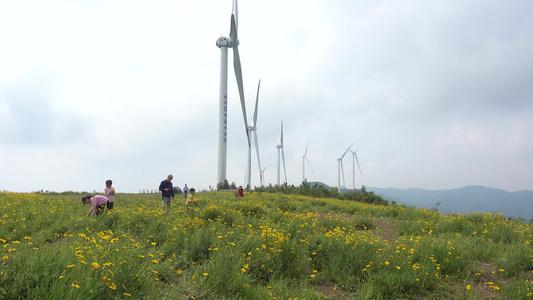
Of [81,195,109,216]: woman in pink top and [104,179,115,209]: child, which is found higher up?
[104,179,115,209]: child

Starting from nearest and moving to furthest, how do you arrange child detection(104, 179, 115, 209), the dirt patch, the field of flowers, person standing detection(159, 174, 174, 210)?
the field of flowers < the dirt patch < child detection(104, 179, 115, 209) < person standing detection(159, 174, 174, 210)

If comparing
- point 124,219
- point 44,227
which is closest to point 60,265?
point 124,219

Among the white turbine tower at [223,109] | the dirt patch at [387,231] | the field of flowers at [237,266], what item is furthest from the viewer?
the white turbine tower at [223,109]

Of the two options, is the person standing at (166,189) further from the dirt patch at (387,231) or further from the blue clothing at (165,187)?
the dirt patch at (387,231)

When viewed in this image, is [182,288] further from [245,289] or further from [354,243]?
[354,243]

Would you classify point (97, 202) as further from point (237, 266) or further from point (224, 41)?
point (224, 41)

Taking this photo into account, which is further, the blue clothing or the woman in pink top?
the blue clothing

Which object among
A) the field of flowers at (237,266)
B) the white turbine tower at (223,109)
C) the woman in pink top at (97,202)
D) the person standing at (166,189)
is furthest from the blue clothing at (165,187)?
the white turbine tower at (223,109)

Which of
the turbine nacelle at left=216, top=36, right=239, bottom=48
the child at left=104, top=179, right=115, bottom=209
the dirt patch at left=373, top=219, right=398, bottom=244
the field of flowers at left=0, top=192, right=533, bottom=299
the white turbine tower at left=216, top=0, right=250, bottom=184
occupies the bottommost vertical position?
the dirt patch at left=373, top=219, right=398, bottom=244

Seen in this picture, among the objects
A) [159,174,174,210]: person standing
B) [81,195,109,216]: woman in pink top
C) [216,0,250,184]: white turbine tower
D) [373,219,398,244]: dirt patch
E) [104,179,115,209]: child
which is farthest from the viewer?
[216,0,250,184]: white turbine tower

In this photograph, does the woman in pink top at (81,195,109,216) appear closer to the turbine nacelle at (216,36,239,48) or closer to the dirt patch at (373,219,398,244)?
the dirt patch at (373,219,398,244)

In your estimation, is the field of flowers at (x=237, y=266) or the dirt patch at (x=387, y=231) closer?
the field of flowers at (x=237, y=266)

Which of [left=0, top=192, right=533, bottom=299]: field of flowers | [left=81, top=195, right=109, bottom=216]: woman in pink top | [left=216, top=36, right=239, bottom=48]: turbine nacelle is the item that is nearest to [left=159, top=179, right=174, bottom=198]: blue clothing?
[left=81, top=195, right=109, bottom=216]: woman in pink top

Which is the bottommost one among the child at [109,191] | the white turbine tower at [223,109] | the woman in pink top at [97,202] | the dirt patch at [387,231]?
the dirt patch at [387,231]
